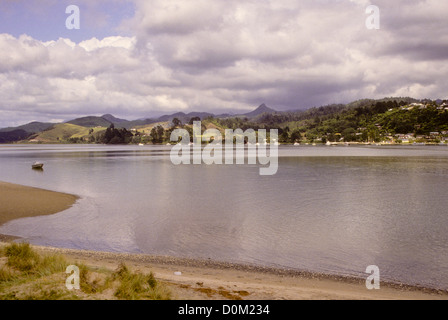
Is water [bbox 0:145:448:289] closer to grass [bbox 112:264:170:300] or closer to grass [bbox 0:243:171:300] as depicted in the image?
grass [bbox 0:243:171:300]

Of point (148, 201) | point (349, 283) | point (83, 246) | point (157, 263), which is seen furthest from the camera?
point (148, 201)

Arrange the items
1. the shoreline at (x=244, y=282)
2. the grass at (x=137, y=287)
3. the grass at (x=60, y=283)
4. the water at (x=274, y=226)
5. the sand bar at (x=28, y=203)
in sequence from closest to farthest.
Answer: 1. the grass at (x=60, y=283)
2. the grass at (x=137, y=287)
3. the shoreline at (x=244, y=282)
4. the water at (x=274, y=226)
5. the sand bar at (x=28, y=203)

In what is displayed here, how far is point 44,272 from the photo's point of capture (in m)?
10.8

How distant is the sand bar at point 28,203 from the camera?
26.1 metres

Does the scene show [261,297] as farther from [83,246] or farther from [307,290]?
[83,246]

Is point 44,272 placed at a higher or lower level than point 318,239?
higher

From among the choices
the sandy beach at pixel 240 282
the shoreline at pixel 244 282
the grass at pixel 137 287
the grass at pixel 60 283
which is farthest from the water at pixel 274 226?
the grass at pixel 137 287

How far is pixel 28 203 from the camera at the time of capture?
29.9 metres

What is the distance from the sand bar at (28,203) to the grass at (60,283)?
1409 centimetres

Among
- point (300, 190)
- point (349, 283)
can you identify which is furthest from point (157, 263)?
point (300, 190)

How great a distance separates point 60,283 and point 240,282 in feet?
19.1

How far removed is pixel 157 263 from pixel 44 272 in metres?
5.09

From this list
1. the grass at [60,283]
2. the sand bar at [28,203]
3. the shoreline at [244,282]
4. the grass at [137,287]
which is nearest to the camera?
the grass at [60,283]

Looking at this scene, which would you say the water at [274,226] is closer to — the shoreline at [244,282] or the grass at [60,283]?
the shoreline at [244,282]
